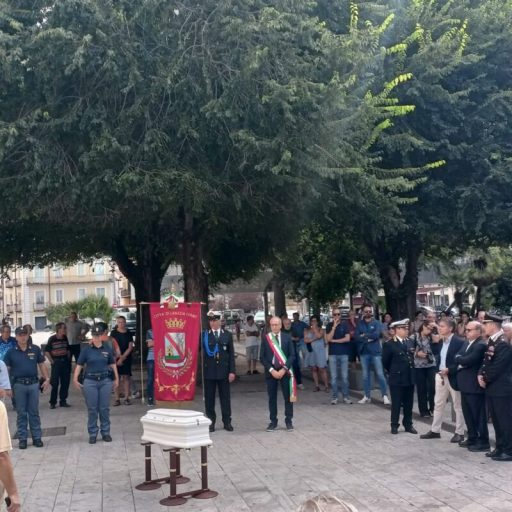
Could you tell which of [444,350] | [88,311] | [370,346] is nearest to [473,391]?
[444,350]

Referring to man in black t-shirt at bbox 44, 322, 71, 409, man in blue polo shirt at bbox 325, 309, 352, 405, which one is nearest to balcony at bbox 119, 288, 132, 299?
man in black t-shirt at bbox 44, 322, 71, 409

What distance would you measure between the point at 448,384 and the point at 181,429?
4.77 m

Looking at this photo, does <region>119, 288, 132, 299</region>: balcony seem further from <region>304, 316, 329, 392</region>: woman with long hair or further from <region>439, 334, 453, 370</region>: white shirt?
<region>439, 334, 453, 370</region>: white shirt

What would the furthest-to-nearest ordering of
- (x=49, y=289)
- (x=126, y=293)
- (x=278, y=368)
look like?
1. (x=49, y=289)
2. (x=126, y=293)
3. (x=278, y=368)

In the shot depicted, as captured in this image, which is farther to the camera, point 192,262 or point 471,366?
point 192,262

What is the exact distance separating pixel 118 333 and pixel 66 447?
5.14m

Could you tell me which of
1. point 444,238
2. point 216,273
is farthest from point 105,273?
point 444,238

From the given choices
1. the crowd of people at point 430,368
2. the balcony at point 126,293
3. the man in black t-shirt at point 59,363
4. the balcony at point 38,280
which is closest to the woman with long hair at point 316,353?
the crowd of people at point 430,368

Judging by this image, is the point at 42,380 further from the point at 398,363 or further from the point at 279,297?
the point at 279,297

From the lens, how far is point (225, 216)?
54.2ft

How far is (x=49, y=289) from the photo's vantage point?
93.5m

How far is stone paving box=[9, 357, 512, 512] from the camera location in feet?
25.2

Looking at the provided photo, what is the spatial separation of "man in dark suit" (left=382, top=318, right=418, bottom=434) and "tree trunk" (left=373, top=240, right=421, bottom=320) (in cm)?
1110

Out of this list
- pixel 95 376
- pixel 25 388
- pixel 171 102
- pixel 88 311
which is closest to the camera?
pixel 25 388
